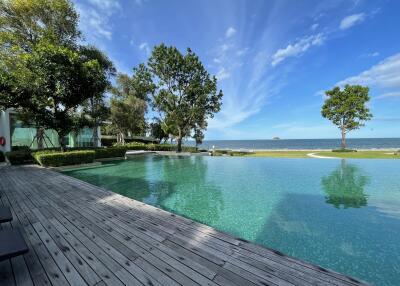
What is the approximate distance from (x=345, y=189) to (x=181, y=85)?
19.8m

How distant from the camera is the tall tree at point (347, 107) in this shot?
2434cm

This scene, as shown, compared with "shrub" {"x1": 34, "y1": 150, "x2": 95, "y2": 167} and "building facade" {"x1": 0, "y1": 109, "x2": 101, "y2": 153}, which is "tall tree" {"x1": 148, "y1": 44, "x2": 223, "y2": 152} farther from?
"shrub" {"x1": 34, "y1": 150, "x2": 95, "y2": 167}

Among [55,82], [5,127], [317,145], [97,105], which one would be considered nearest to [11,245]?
[55,82]

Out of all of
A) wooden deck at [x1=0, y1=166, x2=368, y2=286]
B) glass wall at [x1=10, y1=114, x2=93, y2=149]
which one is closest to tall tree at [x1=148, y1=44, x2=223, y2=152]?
glass wall at [x1=10, y1=114, x2=93, y2=149]

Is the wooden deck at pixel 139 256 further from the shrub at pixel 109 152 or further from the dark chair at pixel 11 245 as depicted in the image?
the shrub at pixel 109 152

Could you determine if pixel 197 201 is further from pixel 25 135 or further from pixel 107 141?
pixel 107 141

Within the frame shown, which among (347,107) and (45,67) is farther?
(347,107)

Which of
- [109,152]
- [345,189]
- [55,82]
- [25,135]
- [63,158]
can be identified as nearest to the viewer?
[345,189]

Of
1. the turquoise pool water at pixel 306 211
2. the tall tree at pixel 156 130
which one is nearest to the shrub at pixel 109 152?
the turquoise pool water at pixel 306 211

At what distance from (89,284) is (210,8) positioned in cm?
1566

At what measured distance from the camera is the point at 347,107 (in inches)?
970

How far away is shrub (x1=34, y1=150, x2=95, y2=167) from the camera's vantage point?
1191 cm

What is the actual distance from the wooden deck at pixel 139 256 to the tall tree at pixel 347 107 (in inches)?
1112

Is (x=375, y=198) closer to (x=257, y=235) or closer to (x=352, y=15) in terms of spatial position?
(x=257, y=235)
